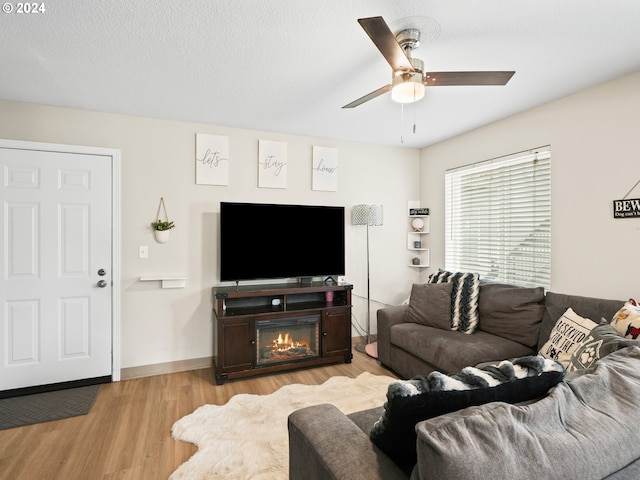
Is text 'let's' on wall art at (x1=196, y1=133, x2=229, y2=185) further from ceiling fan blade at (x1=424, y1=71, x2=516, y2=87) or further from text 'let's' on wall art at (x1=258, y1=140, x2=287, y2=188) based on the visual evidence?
ceiling fan blade at (x1=424, y1=71, x2=516, y2=87)

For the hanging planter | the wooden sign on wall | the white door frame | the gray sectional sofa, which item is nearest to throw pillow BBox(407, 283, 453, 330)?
the wooden sign on wall

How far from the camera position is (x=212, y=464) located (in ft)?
6.40

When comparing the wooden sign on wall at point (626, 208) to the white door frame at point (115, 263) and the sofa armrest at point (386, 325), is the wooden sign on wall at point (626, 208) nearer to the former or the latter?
the sofa armrest at point (386, 325)

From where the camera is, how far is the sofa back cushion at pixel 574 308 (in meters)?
2.24

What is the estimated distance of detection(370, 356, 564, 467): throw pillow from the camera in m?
0.98

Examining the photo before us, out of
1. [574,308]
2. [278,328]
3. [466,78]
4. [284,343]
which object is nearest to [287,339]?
[284,343]

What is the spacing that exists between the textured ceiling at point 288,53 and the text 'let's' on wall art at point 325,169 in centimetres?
76

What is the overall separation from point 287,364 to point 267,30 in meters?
2.82

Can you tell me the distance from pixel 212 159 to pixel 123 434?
2.48m

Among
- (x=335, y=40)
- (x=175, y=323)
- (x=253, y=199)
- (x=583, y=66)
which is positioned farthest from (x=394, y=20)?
(x=175, y=323)

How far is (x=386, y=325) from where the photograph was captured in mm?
3379

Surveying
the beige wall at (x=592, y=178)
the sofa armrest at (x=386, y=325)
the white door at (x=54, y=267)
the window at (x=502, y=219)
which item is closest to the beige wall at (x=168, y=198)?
Result: the white door at (x=54, y=267)
